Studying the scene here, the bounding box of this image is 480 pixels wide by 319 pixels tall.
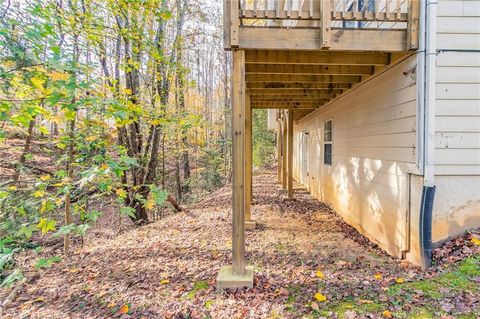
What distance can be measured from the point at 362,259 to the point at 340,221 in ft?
7.75

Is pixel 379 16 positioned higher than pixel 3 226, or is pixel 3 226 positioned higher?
pixel 379 16

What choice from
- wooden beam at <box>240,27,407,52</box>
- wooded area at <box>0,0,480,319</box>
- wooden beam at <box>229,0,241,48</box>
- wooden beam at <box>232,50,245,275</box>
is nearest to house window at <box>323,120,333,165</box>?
wooded area at <box>0,0,480,319</box>

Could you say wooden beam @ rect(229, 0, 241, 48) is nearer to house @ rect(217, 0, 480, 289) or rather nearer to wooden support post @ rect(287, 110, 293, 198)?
house @ rect(217, 0, 480, 289)

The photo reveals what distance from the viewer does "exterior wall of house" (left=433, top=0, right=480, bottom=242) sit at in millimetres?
3438

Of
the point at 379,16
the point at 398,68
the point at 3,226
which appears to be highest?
the point at 379,16

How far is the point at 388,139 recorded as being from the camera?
4.23 m

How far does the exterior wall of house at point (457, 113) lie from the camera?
3438 mm

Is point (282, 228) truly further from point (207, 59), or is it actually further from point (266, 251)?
point (207, 59)

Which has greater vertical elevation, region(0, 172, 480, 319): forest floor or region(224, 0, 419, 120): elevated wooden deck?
region(224, 0, 419, 120): elevated wooden deck

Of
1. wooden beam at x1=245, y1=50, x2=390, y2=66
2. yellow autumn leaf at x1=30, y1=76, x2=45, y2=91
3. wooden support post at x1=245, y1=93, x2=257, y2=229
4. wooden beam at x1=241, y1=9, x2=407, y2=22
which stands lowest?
wooden support post at x1=245, y1=93, x2=257, y2=229

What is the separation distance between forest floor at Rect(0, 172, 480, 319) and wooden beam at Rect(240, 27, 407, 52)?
2726mm

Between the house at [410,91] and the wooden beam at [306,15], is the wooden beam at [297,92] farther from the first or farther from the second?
the wooden beam at [306,15]

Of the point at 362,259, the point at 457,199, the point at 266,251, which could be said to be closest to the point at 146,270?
the point at 266,251

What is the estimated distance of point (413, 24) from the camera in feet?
10.9
